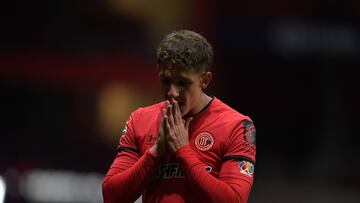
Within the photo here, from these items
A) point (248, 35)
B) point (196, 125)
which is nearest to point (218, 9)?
point (248, 35)

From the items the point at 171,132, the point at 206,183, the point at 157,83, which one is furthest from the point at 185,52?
the point at 157,83

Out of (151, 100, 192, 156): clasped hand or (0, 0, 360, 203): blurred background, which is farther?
(0, 0, 360, 203): blurred background

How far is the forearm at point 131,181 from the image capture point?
3.22 metres

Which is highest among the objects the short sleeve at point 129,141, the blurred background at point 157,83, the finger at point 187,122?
the finger at point 187,122

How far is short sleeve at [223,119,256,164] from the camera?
10.9ft

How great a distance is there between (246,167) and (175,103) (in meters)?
0.43

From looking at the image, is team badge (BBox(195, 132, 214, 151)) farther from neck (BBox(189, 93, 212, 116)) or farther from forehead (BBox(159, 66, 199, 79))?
forehead (BBox(159, 66, 199, 79))

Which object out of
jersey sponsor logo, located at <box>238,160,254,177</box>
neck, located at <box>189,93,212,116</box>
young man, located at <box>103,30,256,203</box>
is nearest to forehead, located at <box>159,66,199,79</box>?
young man, located at <box>103,30,256,203</box>

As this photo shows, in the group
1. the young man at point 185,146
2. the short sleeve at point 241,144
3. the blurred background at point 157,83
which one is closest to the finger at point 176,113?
the young man at point 185,146

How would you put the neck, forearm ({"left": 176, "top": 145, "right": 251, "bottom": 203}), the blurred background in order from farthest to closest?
the blurred background
the neck
forearm ({"left": 176, "top": 145, "right": 251, "bottom": 203})

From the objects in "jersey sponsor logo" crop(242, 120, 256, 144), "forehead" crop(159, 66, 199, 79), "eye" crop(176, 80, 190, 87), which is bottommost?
"jersey sponsor logo" crop(242, 120, 256, 144)

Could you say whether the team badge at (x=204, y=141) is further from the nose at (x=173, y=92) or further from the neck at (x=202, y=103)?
the nose at (x=173, y=92)

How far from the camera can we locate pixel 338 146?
15.6 meters

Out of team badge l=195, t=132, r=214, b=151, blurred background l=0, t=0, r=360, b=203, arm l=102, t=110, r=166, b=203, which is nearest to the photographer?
arm l=102, t=110, r=166, b=203
